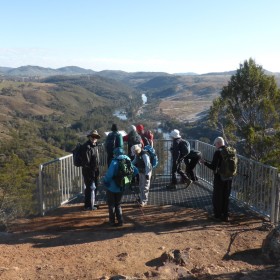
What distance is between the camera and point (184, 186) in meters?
9.95

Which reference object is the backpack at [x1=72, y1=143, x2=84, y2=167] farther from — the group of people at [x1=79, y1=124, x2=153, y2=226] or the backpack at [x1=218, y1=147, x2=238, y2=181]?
the backpack at [x1=218, y1=147, x2=238, y2=181]

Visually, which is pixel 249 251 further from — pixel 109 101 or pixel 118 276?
pixel 109 101

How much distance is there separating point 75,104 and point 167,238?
16248 centimetres

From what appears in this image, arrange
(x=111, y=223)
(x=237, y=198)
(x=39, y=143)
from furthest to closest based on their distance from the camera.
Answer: (x=39, y=143), (x=237, y=198), (x=111, y=223)

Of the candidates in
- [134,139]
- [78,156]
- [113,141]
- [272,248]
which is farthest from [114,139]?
[272,248]

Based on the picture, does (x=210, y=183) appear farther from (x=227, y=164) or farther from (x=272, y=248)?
(x=272, y=248)

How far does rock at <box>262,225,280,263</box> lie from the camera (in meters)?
5.39

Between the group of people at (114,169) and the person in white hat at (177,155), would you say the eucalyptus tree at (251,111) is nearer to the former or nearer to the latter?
the person in white hat at (177,155)

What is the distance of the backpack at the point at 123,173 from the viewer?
6703mm

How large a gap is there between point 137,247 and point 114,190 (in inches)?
48.1

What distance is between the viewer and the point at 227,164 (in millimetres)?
6906

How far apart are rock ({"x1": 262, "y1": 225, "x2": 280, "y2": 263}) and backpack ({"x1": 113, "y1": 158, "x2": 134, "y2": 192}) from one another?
102 inches

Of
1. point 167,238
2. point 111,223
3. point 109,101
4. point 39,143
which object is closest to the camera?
point 167,238

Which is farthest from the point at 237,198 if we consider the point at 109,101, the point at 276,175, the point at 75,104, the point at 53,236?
the point at 109,101
